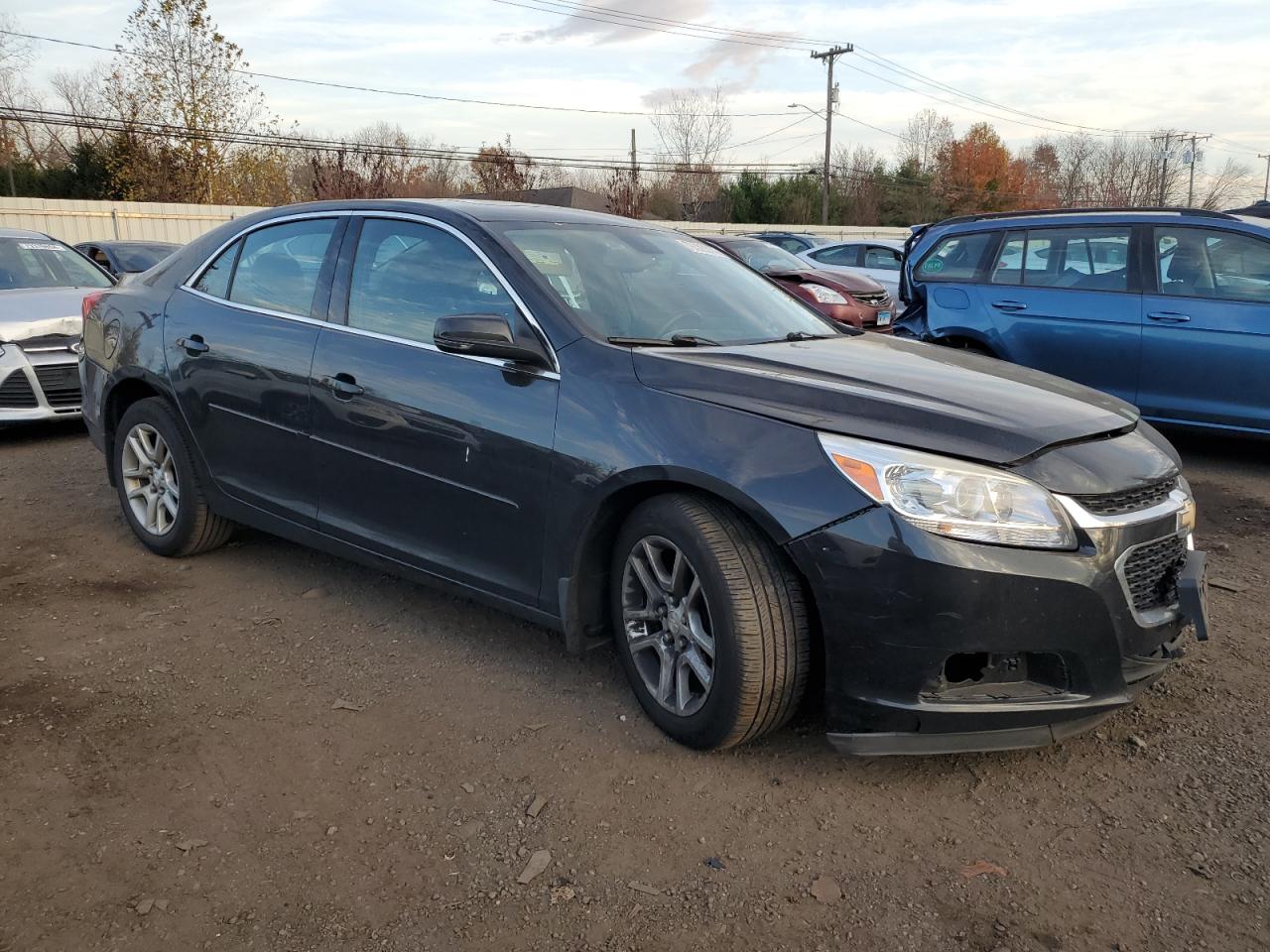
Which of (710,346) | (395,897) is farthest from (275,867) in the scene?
(710,346)

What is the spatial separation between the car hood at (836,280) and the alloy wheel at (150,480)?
8123mm

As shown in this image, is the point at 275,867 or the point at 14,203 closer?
the point at 275,867

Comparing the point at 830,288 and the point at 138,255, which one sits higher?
the point at 138,255

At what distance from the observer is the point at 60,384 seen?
292 inches

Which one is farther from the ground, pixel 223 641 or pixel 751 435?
pixel 751 435

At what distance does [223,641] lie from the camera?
3869 mm

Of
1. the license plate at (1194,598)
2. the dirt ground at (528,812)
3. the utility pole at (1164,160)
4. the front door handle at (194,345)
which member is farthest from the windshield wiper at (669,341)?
the utility pole at (1164,160)

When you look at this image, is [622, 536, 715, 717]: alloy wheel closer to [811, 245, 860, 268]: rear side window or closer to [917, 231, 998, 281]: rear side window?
[917, 231, 998, 281]: rear side window

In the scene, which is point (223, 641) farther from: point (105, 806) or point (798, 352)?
point (798, 352)

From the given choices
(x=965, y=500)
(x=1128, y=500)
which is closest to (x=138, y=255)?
(x=965, y=500)

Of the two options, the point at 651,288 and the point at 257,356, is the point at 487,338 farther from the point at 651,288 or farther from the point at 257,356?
the point at 257,356

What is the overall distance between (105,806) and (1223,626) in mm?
4006

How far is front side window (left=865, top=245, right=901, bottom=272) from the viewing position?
631 inches

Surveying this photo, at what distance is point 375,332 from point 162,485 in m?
1.75
